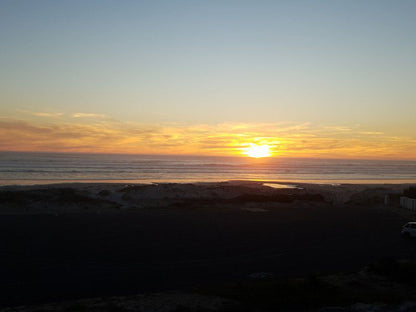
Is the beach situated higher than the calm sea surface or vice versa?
the calm sea surface

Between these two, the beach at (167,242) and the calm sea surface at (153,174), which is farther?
the calm sea surface at (153,174)

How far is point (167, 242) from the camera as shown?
22766mm

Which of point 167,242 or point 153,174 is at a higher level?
point 153,174

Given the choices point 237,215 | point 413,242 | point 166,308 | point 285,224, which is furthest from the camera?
point 237,215

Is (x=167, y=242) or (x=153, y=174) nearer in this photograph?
(x=167, y=242)

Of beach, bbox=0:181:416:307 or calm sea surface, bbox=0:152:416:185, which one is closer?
beach, bbox=0:181:416:307

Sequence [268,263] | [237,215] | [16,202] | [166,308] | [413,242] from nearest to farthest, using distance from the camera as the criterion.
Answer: [166,308] → [268,263] → [413,242] → [237,215] → [16,202]

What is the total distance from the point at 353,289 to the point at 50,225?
2179 centimetres

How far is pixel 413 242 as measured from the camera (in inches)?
927

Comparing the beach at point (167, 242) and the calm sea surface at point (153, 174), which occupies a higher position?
the calm sea surface at point (153, 174)

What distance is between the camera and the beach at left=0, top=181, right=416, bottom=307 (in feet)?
50.4

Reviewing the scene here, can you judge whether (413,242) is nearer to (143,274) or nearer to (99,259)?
(143,274)

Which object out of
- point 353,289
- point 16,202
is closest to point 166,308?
point 353,289

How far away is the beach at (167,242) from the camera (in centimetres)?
1535
